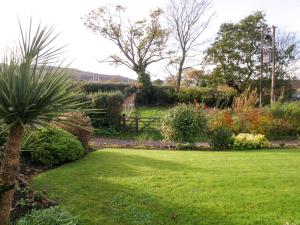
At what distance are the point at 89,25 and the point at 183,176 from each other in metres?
30.7

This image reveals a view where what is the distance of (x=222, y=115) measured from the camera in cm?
1435

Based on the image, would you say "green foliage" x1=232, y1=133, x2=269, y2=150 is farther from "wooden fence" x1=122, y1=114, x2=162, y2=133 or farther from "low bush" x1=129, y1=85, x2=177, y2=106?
"low bush" x1=129, y1=85, x2=177, y2=106

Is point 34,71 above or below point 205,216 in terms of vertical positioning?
above

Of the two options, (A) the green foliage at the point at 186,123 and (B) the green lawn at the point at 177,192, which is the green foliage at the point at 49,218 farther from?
(A) the green foliage at the point at 186,123

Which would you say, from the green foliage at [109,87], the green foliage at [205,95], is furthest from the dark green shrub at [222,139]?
the green foliage at [109,87]

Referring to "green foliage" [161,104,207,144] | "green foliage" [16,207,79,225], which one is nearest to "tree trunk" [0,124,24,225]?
"green foliage" [16,207,79,225]

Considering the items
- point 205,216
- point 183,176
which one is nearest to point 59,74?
point 205,216

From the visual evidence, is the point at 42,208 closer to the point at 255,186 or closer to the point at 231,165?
the point at 255,186

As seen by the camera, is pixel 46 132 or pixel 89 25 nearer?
pixel 46 132

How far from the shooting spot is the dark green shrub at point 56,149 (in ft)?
25.0

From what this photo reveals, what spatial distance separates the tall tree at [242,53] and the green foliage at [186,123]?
2037 cm

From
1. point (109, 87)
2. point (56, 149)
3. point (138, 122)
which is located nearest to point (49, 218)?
point (56, 149)

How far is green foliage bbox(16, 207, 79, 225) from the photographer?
3988mm

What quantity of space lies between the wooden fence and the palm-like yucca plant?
1389 cm
